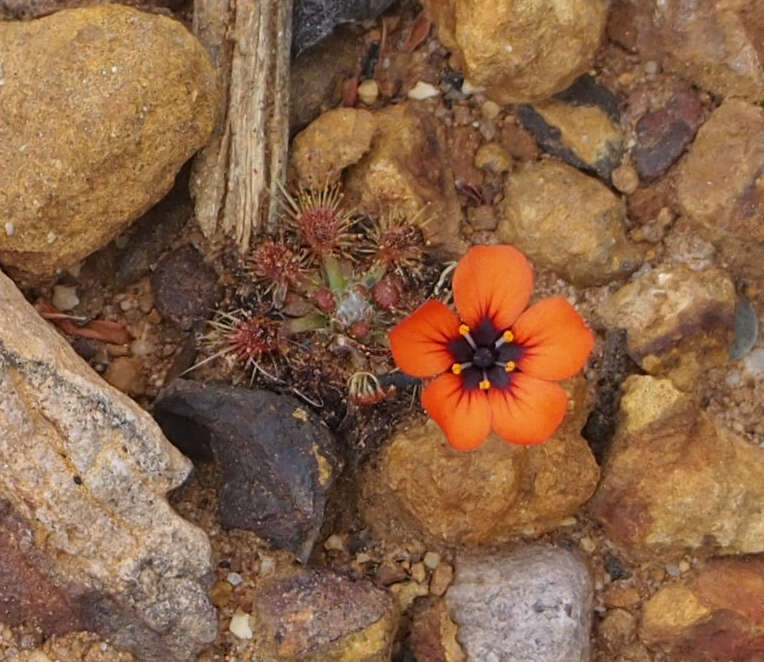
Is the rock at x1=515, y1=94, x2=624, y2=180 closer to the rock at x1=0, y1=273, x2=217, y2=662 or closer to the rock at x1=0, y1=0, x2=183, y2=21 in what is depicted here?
the rock at x1=0, y1=0, x2=183, y2=21

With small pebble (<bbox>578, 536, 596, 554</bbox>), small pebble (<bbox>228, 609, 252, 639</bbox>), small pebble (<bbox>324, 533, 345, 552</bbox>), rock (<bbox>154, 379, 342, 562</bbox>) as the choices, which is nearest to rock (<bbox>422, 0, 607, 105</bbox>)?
rock (<bbox>154, 379, 342, 562</bbox>)

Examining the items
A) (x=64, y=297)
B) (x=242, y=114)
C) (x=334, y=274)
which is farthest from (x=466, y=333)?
(x=64, y=297)

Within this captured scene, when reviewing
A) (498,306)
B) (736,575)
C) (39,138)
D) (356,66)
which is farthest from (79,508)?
(736,575)

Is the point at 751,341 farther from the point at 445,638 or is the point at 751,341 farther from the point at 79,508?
the point at 79,508

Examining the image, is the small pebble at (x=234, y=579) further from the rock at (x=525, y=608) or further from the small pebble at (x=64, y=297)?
the small pebble at (x=64, y=297)

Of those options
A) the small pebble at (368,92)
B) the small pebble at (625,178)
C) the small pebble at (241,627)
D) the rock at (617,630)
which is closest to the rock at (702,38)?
the small pebble at (625,178)

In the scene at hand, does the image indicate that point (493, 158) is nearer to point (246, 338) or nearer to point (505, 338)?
point (505, 338)
